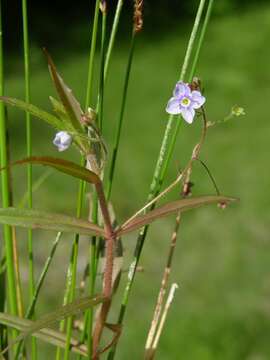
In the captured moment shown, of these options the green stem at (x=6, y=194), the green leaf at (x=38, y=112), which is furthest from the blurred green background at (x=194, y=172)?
the green leaf at (x=38, y=112)

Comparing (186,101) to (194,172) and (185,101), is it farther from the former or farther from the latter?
(194,172)

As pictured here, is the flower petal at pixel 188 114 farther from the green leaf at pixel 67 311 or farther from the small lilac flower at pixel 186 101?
the green leaf at pixel 67 311

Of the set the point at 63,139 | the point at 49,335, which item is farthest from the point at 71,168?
the point at 49,335

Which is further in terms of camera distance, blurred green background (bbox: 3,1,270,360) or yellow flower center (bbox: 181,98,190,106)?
blurred green background (bbox: 3,1,270,360)

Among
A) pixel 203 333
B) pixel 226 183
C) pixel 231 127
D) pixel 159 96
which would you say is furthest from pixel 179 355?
pixel 159 96

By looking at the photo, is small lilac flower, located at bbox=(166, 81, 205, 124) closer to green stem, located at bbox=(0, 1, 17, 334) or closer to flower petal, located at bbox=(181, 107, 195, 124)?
flower petal, located at bbox=(181, 107, 195, 124)

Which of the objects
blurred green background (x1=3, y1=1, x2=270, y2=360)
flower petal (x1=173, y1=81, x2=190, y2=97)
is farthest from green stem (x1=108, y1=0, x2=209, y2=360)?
blurred green background (x1=3, y1=1, x2=270, y2=360)
